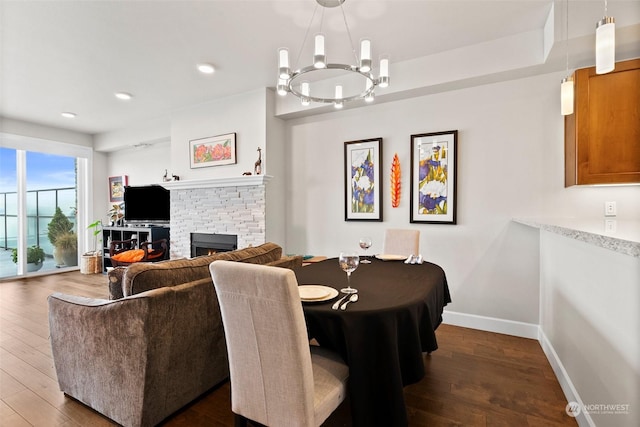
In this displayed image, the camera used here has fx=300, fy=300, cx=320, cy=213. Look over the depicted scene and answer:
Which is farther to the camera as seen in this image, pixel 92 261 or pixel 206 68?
pixel 92 261

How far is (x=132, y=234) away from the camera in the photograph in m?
5.38

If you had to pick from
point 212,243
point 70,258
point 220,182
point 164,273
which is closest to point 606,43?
point 164,273

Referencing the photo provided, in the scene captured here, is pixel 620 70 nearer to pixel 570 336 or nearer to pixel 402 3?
pixel 402 3

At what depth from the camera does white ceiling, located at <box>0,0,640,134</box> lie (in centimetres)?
224

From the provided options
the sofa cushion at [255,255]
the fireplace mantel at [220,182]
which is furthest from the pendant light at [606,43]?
the fireplace mantel at [220,182]

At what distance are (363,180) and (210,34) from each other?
212cm

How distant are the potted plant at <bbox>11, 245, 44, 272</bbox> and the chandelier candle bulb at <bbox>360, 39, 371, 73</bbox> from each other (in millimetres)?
6510

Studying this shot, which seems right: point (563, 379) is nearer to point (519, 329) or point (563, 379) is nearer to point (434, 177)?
point (519, 329)

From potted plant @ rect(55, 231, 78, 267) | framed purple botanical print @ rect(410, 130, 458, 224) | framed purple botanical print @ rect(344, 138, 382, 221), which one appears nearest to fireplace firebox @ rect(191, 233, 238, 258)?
framed purple botanical print @ rect(344, 138, 382, 221)

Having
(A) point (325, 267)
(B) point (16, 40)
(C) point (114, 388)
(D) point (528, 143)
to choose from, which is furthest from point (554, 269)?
(B) point (16, 40)

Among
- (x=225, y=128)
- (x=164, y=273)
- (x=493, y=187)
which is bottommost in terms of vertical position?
(x=164, y=273)

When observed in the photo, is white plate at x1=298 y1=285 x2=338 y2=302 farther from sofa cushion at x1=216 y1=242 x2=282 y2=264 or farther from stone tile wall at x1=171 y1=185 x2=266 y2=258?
stone tile wall at x1=171 y1=185 x2=266 y2=258

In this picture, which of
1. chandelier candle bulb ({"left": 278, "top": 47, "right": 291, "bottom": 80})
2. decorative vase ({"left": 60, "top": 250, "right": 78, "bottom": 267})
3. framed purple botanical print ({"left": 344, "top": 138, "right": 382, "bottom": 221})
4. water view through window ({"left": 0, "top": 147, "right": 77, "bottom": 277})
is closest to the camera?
chandelier candle bulb ({"left": 278, "top": 47, "right": 291, "bottom": 80})

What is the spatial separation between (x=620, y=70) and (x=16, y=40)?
494 cm
